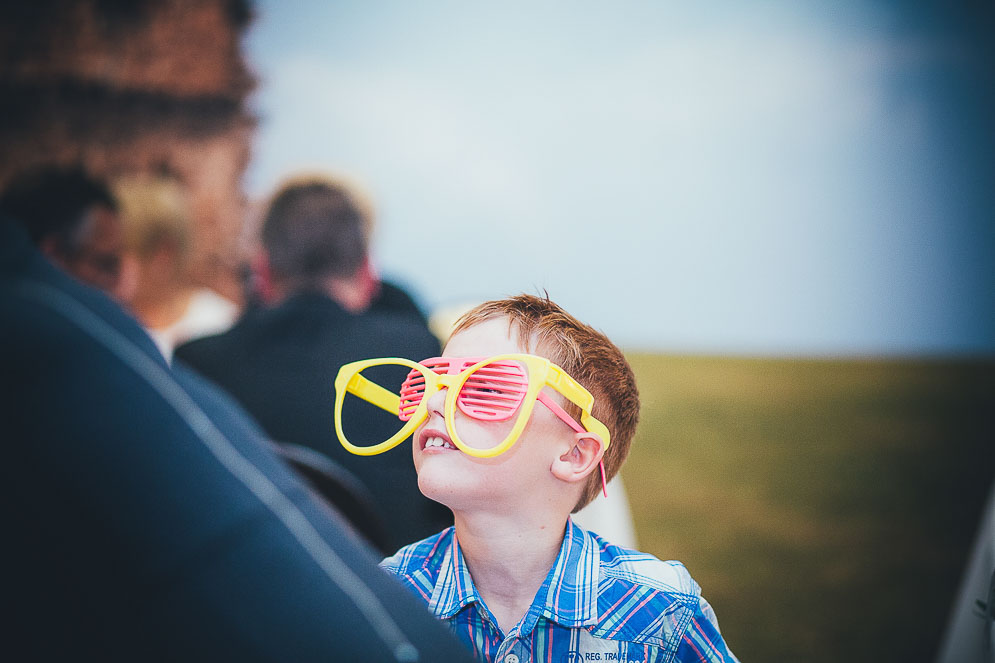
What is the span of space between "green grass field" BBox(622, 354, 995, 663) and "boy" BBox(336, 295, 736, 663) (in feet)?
6.10

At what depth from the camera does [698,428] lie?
331 centimetres

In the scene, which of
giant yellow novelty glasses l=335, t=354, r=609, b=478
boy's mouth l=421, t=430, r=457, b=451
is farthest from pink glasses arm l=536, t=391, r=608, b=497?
boy's mouth l=421, t=430, r=457, b=451

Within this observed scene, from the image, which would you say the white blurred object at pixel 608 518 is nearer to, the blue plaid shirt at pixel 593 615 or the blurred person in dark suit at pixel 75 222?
the blue plaid shirt at pixel 593 615

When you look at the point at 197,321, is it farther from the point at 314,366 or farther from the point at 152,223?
the point at 314,366

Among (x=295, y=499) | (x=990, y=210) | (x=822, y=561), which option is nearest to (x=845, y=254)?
(x=990, y=210)

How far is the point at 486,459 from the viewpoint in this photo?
2.30ft

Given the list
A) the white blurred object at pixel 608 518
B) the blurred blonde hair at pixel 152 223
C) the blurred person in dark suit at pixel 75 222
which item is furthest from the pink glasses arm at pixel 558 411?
the blurred blonde hair at pixel 152 223

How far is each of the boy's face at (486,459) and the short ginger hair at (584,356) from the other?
3cm

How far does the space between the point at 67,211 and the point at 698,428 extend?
275 cm

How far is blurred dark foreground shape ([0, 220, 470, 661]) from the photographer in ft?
1.54

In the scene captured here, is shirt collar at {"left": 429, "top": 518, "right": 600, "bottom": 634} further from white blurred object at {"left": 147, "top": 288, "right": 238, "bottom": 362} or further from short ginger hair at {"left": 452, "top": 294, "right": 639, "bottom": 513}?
white blurred object at {"left": 147, "top": 288, "right": 238, "bottom": 362}

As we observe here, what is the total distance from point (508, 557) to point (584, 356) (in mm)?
237

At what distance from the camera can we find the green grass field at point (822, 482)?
8.41ft

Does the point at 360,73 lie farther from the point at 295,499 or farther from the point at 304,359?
the point at 295,499
